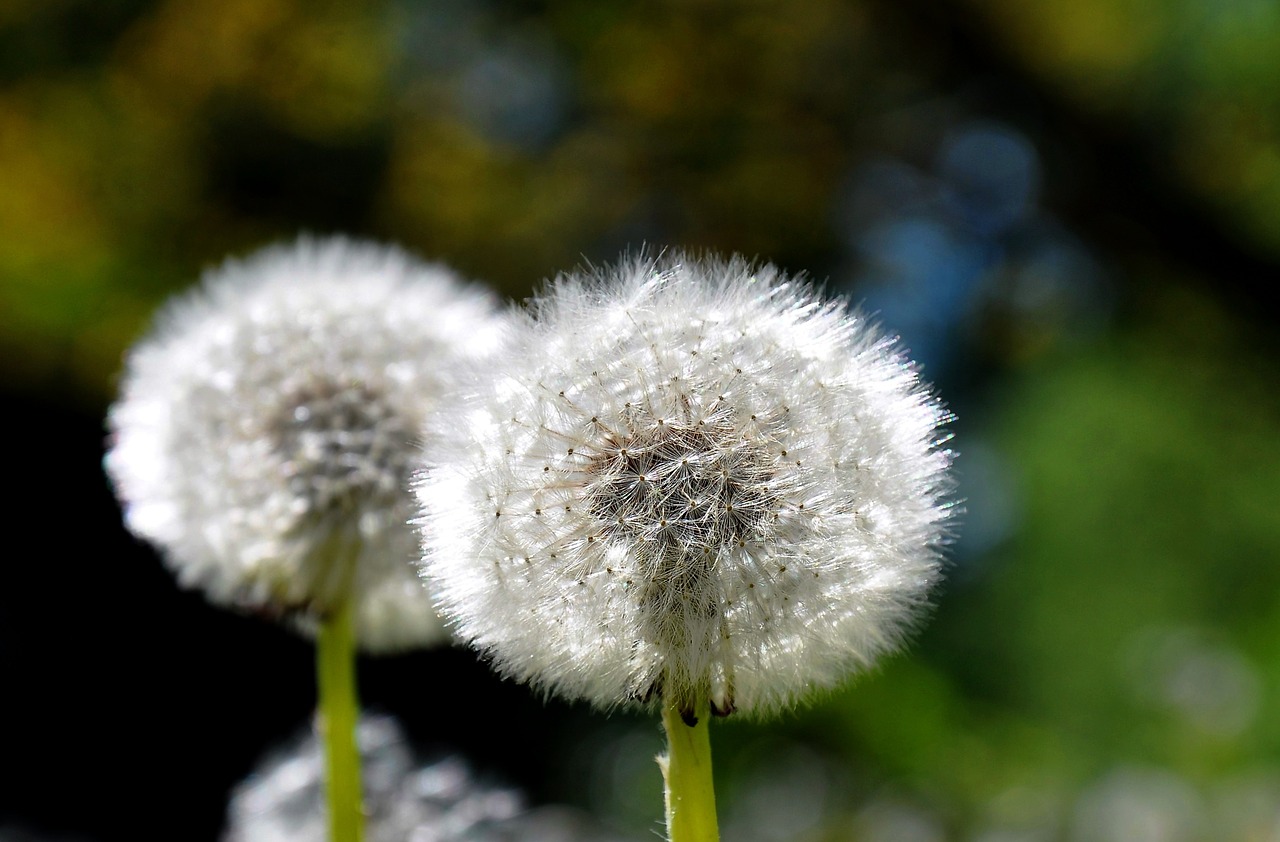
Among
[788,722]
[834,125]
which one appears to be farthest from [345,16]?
[788,722]

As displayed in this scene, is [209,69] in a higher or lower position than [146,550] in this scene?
higher

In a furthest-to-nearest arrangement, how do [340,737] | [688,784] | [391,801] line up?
[391,801] → [340,737] → [688,784]

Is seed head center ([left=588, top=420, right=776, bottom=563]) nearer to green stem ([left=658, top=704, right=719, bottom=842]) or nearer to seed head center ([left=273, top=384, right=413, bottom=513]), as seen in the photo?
green stem ([left=658, top=704, right=719, bottom=842])

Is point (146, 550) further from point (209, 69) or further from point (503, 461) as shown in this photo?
point (503, 461)

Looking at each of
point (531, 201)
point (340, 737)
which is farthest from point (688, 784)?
point (531, 201)

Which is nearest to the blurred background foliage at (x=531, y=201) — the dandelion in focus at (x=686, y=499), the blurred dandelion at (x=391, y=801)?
the blurred dandelion at (x=391, y=801)

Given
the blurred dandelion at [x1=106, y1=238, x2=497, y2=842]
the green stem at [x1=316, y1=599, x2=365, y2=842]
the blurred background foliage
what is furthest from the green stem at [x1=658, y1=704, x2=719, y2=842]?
the blurred background foliage

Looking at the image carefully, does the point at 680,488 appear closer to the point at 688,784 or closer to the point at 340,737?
the point at 688,784

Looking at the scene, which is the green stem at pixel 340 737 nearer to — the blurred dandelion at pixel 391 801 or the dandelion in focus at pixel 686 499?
the dandelion in focus at pixel 686 499
